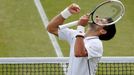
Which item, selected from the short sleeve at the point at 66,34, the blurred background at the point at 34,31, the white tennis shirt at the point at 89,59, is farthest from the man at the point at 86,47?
the blurred background at the point at 34,31

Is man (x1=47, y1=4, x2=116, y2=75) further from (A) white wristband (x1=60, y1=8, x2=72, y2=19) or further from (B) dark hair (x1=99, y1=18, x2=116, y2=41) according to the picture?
→ (A) white wristband (x1=60, y1=8, x2=72, y2=19)

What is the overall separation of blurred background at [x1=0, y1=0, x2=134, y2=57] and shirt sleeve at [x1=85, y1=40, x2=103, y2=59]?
6988 mm

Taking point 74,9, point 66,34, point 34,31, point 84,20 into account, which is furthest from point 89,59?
point 34,31

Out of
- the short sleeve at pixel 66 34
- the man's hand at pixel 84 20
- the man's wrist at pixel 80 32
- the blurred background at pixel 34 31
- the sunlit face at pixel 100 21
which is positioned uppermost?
the man's hand at pixel 84 20

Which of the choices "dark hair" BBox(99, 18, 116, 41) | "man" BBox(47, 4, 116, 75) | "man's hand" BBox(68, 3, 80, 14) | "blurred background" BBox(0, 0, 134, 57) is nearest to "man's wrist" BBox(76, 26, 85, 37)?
"man" BBox(47, 4, 116, 75)

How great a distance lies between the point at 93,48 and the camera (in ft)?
18.4

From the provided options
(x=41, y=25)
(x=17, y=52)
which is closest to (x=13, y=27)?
(x=41, y=25)

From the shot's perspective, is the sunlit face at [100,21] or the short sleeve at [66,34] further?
the short sleeve at [66,34]

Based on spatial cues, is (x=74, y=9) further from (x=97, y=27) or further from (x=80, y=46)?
(x=80, y=46)

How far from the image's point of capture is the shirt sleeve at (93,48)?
5.57 meters

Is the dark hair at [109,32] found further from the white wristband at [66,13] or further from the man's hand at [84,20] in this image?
the white wristband at [66,13]

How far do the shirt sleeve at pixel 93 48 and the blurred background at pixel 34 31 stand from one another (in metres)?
6.99

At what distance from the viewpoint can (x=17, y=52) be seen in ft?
41.6

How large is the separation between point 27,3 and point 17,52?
14.2 feet
